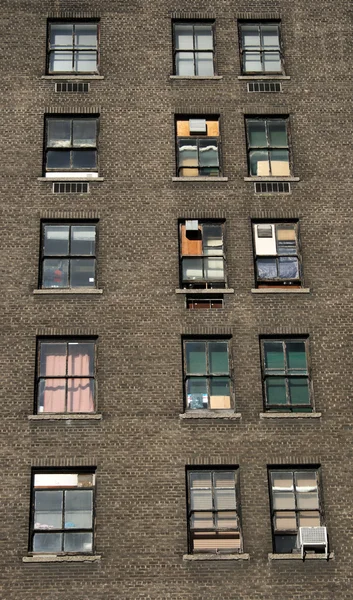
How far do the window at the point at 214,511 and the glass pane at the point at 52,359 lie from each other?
457cm

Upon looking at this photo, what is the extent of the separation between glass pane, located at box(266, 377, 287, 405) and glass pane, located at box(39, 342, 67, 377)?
18.5ft

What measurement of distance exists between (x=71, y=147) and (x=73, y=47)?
392cm

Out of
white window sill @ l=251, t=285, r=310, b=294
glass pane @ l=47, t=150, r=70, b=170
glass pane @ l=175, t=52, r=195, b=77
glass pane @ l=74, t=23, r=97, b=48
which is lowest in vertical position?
white window sill @ l=251, t=285, r=310, b=294

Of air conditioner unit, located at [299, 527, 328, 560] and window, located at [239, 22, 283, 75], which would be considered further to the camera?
window, located at [239, 22, 283, 75]

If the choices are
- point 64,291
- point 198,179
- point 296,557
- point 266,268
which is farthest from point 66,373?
point 296,557

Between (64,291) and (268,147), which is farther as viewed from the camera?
(268,147)

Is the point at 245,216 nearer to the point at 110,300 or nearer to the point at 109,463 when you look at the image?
the point at 110,300

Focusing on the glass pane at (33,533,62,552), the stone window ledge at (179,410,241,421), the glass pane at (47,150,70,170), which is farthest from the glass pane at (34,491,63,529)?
the glass pane at (47,150,70,170)

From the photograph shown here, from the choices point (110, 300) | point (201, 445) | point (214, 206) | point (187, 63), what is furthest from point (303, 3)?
point (201, 445)

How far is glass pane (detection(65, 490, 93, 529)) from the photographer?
24.3 metres

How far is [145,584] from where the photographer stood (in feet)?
76.8

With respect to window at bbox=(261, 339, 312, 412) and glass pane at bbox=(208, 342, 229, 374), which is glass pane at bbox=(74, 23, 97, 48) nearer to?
glass pane at bbox=(208, 342, 229, 374)

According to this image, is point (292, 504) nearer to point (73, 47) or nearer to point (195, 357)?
point (195, 357)

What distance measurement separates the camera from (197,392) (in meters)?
25.9
